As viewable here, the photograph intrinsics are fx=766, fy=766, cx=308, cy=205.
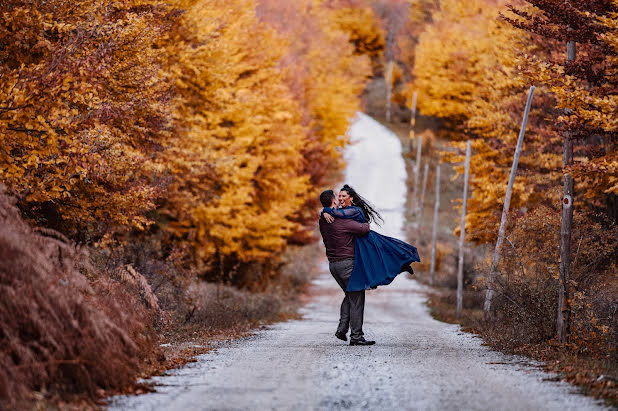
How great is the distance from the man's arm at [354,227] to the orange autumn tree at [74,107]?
12.7ft

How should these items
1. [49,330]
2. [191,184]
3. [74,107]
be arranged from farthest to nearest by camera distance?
[191,184] → [74,107] → [49,330]

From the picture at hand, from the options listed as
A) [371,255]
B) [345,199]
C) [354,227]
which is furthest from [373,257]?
[345,199]

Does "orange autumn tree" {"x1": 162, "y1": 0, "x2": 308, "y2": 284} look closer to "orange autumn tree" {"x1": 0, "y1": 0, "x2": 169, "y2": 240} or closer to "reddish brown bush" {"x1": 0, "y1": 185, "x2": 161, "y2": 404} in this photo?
"orange autumn tree" {"x1": 0, "y1": 0, "x2": 169, "y2": 240}

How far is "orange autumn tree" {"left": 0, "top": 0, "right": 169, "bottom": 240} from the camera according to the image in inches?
401

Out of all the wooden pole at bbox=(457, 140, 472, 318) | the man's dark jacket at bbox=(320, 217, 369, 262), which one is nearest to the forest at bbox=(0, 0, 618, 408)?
the wooden pole at bbox=(457, 140, 472, 318)

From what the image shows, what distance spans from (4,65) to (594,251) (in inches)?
411

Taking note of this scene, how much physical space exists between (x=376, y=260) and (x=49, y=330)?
20.0 ft

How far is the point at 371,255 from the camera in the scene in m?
12.2

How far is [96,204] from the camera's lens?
13.2 metres

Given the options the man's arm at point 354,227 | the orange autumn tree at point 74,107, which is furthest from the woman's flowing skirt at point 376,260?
the orange autumn tree at point 74,107

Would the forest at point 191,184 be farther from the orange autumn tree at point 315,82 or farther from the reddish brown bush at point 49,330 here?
the orange autumn tree at point 315,82

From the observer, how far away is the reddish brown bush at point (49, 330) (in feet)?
22.6

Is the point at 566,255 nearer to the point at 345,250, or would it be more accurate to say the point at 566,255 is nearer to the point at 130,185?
the point at 345,250

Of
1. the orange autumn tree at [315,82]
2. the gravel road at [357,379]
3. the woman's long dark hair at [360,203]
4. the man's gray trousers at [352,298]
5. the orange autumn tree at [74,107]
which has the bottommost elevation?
the gravel road at [357,379]
